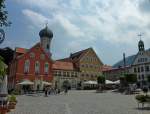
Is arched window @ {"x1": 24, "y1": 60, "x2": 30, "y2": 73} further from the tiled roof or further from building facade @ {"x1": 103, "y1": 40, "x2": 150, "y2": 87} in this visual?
building facade @ {"x1": 103, "y1": 40, "x2": 150, "y2": 87}

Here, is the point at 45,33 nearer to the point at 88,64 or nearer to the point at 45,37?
the point at 45,37

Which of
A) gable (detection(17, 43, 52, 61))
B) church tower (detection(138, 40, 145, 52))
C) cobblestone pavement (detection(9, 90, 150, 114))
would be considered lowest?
A: cobblestone pavement (detection(9, 90, 150, 114))

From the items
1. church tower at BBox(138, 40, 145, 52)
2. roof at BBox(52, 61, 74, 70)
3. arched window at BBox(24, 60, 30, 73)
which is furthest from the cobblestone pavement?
church tower at BBox(138, 40, 145, 52)

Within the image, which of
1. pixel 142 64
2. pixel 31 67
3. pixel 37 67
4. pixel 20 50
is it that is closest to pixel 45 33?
pixel 20 50

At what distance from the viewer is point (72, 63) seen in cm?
8100

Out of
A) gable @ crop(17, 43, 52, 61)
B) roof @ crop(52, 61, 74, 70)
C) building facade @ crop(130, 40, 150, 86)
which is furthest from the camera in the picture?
building facade @ crop(130, 40, 150, 86)

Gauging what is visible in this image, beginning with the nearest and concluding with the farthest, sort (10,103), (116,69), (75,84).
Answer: (10,103) → (75,84) → (116,69)

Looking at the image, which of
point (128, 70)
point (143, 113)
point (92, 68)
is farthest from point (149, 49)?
point (143, 113)

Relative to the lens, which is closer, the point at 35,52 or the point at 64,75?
the point at 35,52

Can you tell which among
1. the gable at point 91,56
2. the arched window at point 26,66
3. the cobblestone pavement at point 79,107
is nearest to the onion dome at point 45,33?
the gable at point 91,56

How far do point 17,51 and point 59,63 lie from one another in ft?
53.2

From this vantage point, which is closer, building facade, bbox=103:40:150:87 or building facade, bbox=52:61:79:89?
building facade, bbox=52:61:79:89

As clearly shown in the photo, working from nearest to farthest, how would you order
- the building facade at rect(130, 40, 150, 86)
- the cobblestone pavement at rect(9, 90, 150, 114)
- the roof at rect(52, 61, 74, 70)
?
the cobblestone pavement at rect(9, 90, 150, 114), the roof at rect(52, 61, 74, 70), the building facade at rect(130, 40, 150, 86)

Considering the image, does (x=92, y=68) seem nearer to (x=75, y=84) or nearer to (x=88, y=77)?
(x=88, y=77)
